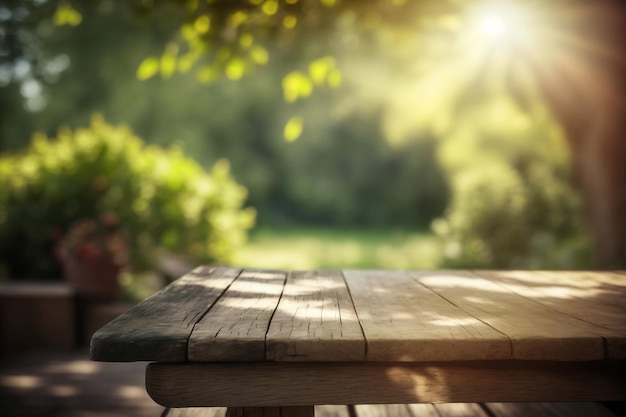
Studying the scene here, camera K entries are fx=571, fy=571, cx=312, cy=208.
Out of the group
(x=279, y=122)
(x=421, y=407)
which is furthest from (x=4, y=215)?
(x=279, y=122)

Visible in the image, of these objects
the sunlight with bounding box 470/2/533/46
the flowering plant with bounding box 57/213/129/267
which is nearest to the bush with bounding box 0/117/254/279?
the flowering plant with bounding box 57/213/129/267

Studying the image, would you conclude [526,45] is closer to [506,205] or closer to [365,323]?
[506,205]

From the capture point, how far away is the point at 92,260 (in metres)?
4.81

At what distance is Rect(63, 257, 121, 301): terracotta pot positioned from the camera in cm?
482

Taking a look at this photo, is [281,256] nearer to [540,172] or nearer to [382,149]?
[540,172]

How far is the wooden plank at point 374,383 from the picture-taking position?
1376mm

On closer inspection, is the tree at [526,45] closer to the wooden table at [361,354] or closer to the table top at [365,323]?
the table top at [365,323]

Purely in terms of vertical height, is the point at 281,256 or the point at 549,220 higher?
the point at 549,220

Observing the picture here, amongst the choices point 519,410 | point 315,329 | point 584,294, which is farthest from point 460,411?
point 315,329

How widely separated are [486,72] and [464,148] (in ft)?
5.22

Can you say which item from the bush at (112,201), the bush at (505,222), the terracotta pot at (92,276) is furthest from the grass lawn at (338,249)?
the terracotta pot at (92,276)

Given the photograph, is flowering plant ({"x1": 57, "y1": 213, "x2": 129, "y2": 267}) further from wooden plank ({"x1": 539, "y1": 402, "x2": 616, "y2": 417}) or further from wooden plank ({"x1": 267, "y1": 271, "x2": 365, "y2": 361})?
wooden plank ({"x1": 539, "y1": 402, "x2": 616, "y2": 417})

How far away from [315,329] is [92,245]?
4065 mm

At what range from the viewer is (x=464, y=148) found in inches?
366
